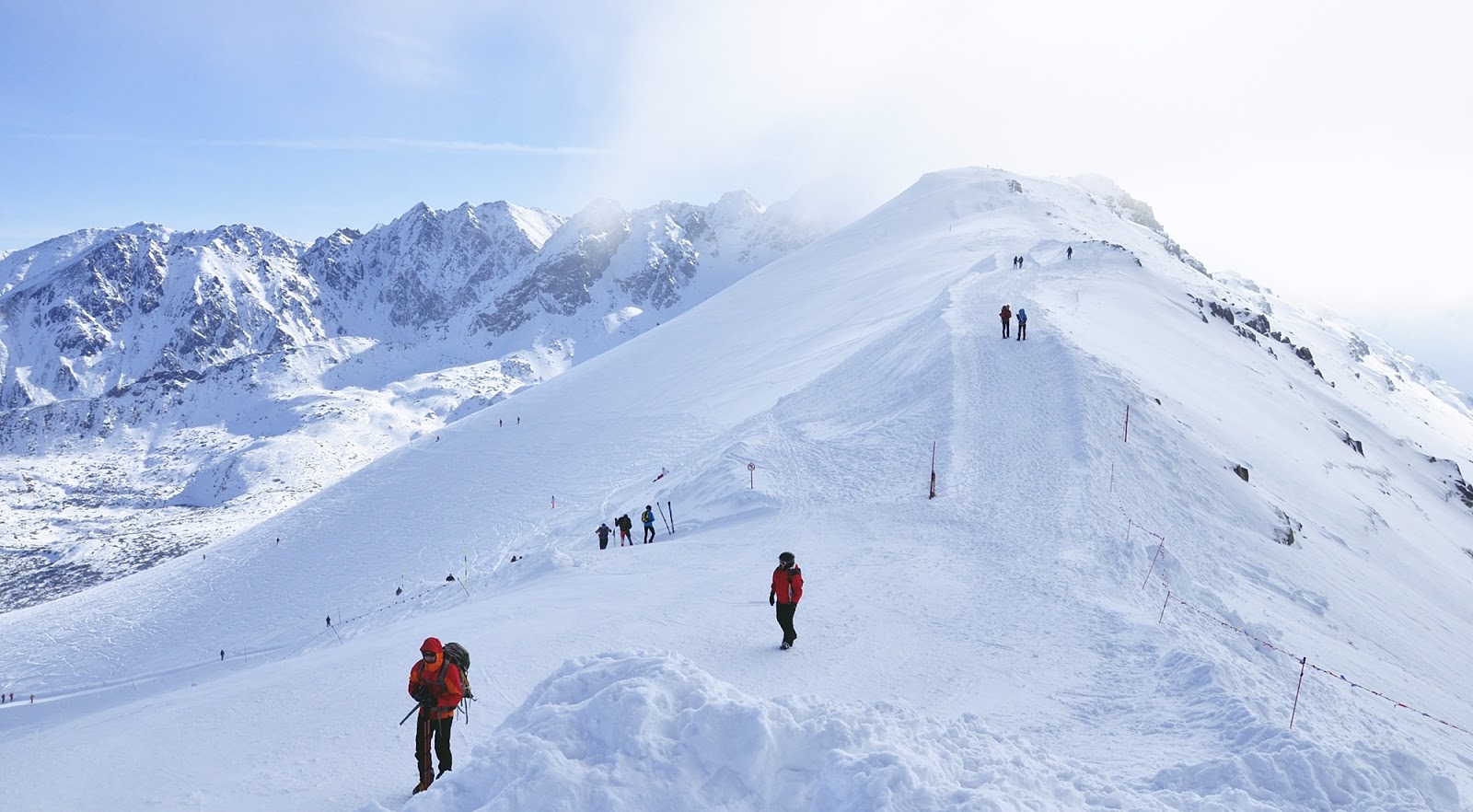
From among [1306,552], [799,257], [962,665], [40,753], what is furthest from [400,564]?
[799,257]

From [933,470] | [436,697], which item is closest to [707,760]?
[436,697]

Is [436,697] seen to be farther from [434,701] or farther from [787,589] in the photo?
[787,589]

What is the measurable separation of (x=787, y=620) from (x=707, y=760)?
4.69 meters

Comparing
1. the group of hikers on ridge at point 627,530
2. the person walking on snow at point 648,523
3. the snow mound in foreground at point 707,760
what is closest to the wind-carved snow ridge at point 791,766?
the snow mound in foreground at point 707,760

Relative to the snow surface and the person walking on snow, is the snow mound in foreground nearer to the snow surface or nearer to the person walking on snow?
the snow surface

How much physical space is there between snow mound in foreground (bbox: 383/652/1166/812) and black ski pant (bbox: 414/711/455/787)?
29.1 inches

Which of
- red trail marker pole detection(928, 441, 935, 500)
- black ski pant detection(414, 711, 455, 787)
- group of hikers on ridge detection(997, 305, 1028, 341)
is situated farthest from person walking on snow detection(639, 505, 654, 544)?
group of hikers on ridge detection(997, 305, 1028, 341)

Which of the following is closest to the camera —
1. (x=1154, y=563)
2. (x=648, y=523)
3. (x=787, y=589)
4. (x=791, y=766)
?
(x=791, y=766)

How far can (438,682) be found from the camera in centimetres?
750

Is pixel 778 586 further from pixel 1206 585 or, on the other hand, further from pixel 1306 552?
pixel 1306 552

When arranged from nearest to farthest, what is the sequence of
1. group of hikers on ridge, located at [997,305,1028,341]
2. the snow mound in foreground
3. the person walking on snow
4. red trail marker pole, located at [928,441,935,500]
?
the snow mound in foreground
red trail marker pole, located at [928,441,935,500]
the person walking on snow
group of hikers on ridge, located at [997,305,1028,341]

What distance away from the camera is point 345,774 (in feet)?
27.1

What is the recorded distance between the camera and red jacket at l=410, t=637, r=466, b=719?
749 cm

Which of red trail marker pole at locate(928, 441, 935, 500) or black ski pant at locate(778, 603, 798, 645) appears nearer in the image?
black ski pant at locate(778, 603, 798, 645)
